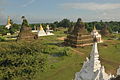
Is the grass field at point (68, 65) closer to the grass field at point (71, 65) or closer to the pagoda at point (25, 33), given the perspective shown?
the grass field at point (71, 65)

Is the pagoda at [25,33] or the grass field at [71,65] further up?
the pagoda at [25,33]

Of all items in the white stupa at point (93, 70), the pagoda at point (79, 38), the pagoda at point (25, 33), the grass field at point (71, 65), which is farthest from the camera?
the pagoda at point (25, 33)

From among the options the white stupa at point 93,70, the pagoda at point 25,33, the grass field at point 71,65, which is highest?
the pagoda at point 25,33

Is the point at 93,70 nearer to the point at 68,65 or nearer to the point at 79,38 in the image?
the point at 68,65

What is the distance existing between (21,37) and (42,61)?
3665cm

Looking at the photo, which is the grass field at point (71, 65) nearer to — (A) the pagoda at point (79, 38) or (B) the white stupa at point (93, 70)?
(A) the pagoda at point (79, 38)

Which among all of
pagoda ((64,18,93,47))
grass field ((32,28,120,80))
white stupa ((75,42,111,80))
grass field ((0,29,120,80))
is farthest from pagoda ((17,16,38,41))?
white stupa ((75,42,111,80))

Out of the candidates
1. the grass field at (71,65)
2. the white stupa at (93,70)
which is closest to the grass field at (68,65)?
the grass field at (71,65)

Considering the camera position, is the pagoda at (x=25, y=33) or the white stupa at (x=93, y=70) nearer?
the white stupa at (x=93, y=70)

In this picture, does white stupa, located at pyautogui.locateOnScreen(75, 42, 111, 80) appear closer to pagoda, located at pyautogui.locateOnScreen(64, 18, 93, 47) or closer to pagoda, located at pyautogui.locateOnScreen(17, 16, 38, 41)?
pagoda, located at pyautogui.locateOnScreen(64, 18, 93, 47)

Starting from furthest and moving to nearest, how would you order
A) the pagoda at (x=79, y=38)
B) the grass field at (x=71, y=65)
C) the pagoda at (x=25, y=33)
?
the pagoda at (x=25, y=33)
the pagoda at (x=79, y=38)
the grass field at (x=71, y=65)

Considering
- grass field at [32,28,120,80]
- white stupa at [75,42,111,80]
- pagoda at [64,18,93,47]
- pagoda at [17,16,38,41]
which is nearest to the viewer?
white stupa at [75,42,111,80]

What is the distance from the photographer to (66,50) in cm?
4600

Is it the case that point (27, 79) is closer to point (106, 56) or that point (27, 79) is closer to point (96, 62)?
point (96, 62)
